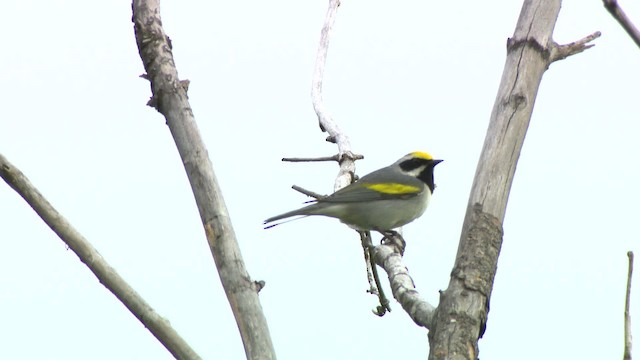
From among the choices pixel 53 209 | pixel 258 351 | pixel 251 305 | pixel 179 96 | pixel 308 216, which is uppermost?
pixel 308 216

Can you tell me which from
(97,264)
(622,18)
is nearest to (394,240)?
(97,264)

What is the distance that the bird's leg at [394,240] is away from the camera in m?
6.63

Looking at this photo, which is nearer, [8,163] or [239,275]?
[8,163]

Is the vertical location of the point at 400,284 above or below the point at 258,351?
above

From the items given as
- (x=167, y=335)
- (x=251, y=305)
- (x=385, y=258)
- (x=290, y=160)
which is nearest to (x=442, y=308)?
(x=251, y=305)

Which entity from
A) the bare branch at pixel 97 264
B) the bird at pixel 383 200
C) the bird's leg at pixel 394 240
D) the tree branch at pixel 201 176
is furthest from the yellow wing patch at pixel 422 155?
the bare branch at pixel 97 264

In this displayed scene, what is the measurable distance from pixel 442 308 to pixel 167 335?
147cm

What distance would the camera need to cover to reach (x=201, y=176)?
3.56 m

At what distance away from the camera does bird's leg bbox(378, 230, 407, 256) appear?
663 cm

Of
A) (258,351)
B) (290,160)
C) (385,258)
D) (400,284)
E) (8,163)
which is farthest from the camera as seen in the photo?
(290,160)

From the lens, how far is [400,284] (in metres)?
4.98

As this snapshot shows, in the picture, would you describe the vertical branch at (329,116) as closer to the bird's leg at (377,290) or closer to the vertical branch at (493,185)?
the bird's leg at (377,290)

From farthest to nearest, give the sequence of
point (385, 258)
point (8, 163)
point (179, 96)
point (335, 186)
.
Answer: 1. point (335, 186)
2. point (385, 258)
3. point (179, 96)
4. point (8, 163)

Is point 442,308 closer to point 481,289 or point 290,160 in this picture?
point 481,289
